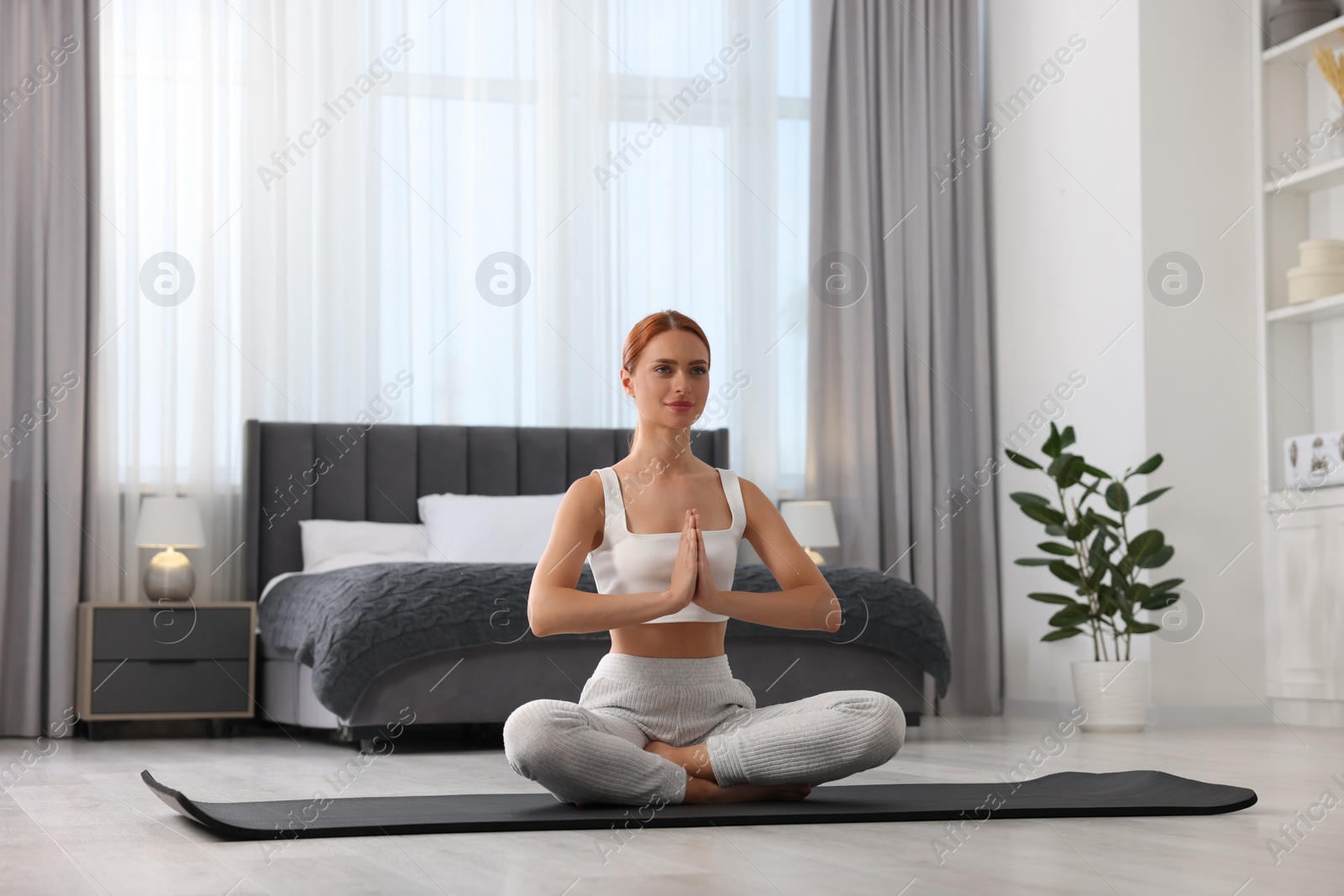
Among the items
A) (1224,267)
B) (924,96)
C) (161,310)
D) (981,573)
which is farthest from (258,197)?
(1224,267)

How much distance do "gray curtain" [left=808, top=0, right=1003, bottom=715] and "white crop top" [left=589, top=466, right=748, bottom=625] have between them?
3470mm

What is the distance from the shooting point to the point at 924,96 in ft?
19.8

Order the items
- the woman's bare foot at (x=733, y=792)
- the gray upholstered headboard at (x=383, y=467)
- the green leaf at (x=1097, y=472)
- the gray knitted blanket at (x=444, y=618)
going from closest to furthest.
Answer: the woman's bare foot at (x=733, y=792) → the gray knitted blanket at (x=444, y=618) → the green leaf at (x=1097, y=472) → the gray upholstered headboard at (x=383, y=467)

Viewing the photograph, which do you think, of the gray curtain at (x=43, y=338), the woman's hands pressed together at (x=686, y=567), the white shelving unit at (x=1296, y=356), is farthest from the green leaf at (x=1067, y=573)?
the gray curtain at (x=43, y=338)

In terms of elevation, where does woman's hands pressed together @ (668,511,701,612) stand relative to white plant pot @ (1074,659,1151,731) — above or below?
above

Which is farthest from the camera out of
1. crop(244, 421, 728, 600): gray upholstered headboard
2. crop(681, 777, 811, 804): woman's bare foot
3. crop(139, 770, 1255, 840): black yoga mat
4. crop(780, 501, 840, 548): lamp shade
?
crop(780, 501, 840, 548): lamp shade

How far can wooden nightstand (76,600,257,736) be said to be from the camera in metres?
4.75

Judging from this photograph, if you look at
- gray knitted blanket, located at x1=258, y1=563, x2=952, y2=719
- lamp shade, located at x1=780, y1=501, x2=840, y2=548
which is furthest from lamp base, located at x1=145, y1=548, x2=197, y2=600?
lamp shade, located at x1=780, y1=501, x2=840, y2=548

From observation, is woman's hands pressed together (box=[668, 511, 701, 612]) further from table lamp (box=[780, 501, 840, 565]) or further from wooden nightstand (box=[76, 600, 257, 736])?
table lamp (box=[780, 501, 840, 565])

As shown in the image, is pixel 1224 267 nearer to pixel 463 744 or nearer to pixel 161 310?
pixel 463 744

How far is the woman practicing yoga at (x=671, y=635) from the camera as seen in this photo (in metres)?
2.19

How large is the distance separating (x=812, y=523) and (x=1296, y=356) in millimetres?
1858

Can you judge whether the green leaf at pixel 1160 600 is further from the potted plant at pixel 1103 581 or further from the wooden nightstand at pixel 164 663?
the wooden nightstand at pixel 164 663

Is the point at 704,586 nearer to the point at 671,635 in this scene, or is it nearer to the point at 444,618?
the point at 671,635
